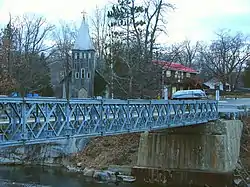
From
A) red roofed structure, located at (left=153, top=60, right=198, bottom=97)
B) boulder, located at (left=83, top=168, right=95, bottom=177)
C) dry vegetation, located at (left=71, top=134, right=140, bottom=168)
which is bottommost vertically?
boulder, located at (left=83, top=168, right=95, bottom=177)

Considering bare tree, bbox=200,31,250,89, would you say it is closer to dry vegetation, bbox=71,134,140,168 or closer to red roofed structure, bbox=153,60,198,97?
red roofed structure, bbox=153,60,198,97

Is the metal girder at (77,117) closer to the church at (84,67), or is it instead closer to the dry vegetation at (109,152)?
the dry vegetation at (109,152)

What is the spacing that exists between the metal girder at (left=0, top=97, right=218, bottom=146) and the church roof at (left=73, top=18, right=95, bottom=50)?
1303 inches

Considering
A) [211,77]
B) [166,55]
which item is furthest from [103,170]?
[211,77]

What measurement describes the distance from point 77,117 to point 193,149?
14394 millimetres

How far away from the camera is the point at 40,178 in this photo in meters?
30.1

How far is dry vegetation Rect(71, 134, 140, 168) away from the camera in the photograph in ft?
108

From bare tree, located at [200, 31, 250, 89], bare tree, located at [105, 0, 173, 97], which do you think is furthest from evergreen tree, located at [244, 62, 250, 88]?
bare tree, located at [105, 0, 173, 97]

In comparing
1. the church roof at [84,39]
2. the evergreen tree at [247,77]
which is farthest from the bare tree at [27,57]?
the evergreen tree at [247,77]

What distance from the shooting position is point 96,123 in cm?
1809

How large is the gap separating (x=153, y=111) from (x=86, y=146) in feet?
52.5

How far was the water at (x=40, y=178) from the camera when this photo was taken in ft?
91.1

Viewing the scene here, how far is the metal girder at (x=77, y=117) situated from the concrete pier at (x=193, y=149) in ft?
11.0

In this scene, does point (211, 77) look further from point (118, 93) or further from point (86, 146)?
point (86, 146)
